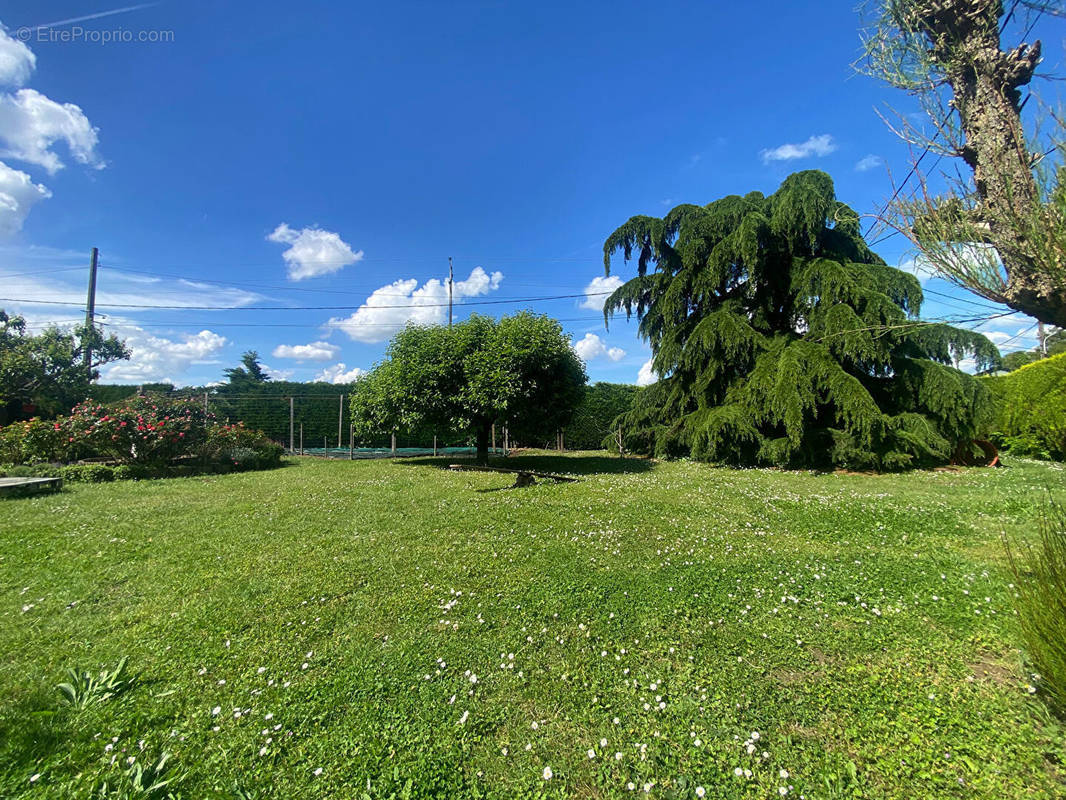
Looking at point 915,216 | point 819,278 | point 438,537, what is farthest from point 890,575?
point 819,278

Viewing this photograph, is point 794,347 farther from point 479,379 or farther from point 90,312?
point 90,312

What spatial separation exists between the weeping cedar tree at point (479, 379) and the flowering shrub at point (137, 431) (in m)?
4.46

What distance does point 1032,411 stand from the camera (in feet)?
40.5

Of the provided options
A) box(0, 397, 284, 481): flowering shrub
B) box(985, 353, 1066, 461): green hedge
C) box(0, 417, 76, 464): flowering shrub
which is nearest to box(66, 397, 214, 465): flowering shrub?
box(0, 397, 284, 481): flowering shrub

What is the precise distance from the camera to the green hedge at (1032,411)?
11242 mm

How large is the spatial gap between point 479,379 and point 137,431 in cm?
840

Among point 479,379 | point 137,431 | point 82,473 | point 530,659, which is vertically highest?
point 479,379

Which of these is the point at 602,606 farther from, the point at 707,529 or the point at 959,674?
the point at 707,529

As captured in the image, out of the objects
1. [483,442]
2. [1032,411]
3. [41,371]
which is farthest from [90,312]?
→ [1032,411]

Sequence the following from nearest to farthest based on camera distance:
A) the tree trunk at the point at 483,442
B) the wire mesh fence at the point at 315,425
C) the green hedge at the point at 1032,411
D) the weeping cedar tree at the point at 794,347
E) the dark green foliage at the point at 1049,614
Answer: the dark green foliage at the point at 1049,614 → the weeping cedar tree at the point at 794,347 → the green hedge at the point at 1032,411 → the tree trunk at the point at 483,442 → the wire mesh fence at the point at 315,425

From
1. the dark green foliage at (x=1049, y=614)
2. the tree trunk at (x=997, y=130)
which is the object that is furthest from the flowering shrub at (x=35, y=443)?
the dark green foliage at (x=1049, y=614)

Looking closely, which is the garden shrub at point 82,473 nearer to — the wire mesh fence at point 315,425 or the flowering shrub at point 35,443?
the flowering shrub at point 35,443

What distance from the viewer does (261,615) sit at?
3.29 meters

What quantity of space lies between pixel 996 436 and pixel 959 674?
1702 centimetres
